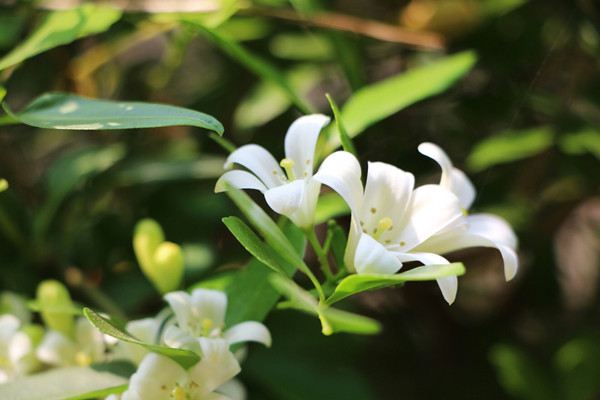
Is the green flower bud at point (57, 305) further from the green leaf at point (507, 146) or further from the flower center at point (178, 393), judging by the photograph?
the green leaf at point (507, 146)

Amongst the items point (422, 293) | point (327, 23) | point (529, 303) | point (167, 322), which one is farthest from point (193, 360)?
point (529, 303)

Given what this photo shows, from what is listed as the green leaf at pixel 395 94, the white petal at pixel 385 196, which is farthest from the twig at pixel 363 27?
the white petal at pixel 385 196

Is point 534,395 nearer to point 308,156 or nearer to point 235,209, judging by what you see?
point 235,209

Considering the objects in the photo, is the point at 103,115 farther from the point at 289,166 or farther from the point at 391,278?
the point at 391,278

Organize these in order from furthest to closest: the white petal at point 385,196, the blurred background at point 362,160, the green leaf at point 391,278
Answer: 1. the blurred background at point 362,160
2. the white petal at point 385,196
3. the green leaf at point 391,278

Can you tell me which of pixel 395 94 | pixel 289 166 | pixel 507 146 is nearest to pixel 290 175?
pixel 289 166

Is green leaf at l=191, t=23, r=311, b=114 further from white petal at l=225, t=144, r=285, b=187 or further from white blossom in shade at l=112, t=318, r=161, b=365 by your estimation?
white blossom in shade at l=112, t=318, r=161, b=365
